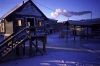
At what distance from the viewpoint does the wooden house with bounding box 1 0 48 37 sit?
16.2 meters

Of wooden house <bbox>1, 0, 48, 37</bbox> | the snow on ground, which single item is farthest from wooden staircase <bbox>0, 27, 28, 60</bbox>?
wooden house <bbox>1, 0, 48, 37</bbox>

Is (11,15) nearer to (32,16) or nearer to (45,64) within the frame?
(32,16)

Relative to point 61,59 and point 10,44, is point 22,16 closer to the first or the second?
point 10,44

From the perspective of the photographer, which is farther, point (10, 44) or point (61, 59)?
point (10, 44)

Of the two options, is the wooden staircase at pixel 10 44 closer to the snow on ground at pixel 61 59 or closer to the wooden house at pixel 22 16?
the snow on ground at pixel 61 59

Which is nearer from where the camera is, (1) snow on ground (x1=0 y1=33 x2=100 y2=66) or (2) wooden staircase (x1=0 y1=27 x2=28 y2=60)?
(1) snow on ground (x1=0 y1=33 x2=100 y2=66)

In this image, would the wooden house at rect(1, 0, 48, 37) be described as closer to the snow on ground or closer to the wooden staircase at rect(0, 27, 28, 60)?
the wooden staircase at rect(0, 27, 28, 60)

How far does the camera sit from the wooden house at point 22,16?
16156 mm

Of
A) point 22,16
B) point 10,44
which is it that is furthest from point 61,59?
point 22,16

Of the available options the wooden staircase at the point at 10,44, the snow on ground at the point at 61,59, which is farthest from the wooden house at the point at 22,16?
the snow on ground at the point at 61,59

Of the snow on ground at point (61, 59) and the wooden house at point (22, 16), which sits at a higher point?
the wooden house at point (22, 16)

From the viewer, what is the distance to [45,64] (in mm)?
9797

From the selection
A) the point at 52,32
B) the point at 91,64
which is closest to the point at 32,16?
the point at 91,64

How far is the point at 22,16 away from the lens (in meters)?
16.8
